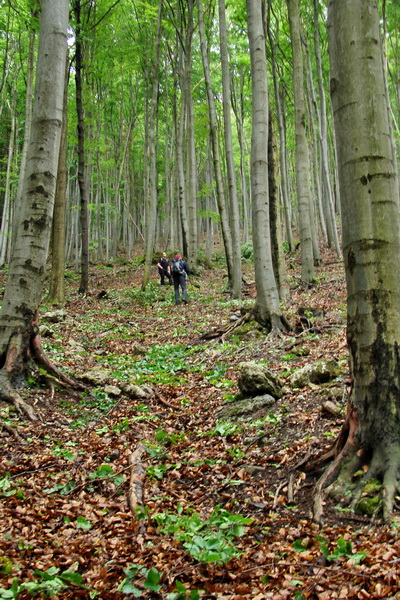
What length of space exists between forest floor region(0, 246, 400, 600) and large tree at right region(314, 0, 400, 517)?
0.44 m

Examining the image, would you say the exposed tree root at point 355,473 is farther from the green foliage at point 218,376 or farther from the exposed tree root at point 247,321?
the exposed tree root at point 247,321

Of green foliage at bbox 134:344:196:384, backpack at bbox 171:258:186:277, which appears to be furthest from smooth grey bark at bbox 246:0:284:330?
backpack at bbox 171:258:186:277

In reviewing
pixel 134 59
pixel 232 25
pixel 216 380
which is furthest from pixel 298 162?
pixel 232 25

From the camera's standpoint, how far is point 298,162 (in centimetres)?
1086

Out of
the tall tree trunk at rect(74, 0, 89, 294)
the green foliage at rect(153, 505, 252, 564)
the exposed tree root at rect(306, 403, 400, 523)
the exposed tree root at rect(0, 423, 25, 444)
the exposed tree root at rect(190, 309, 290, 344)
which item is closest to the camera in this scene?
the green foliage at rect(153, 505, 252, 564)

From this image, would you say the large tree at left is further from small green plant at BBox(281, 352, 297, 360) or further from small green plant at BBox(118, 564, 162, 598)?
small green plant at BBox(281, 352, 297, 360)

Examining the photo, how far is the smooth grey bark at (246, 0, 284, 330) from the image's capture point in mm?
7566

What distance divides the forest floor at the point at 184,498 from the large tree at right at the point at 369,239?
441mm

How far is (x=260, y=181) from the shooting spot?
761 cm

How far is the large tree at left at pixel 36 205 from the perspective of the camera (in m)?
4.68

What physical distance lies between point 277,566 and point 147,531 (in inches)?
36.5

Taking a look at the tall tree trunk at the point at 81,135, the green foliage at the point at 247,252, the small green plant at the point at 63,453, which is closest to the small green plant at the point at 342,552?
the small green plant at the point at 63,453

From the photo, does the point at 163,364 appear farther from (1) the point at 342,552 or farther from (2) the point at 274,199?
(1) the point at 342,552

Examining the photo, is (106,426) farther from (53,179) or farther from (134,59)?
(134,59)
